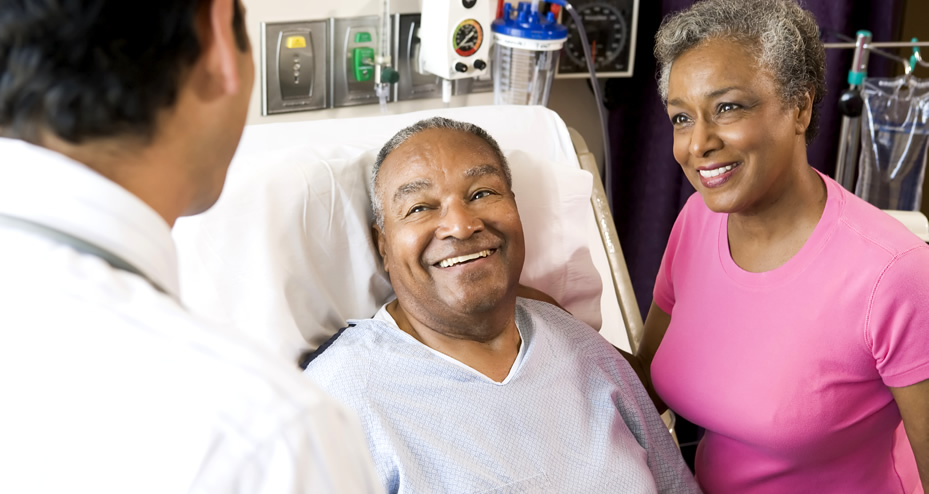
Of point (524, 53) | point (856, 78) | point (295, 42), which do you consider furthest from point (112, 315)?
point (856, 78)

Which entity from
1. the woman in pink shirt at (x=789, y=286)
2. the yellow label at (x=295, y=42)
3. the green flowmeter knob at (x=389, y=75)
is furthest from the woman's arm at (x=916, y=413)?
the yellow label at (x=295, y=42)

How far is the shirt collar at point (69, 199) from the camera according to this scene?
0.58 meters

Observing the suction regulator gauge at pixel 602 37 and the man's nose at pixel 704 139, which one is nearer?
the man's nose at pixel 704 139

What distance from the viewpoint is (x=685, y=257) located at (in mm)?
1702

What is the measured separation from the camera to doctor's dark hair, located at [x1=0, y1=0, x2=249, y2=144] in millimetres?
567

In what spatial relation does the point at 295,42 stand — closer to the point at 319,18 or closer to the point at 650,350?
the point at 319,18

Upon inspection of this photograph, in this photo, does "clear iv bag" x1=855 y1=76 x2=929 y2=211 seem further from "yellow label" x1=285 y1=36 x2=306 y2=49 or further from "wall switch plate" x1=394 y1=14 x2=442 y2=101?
"yellow label" x1=285 y1=36 x2=306 y2=49

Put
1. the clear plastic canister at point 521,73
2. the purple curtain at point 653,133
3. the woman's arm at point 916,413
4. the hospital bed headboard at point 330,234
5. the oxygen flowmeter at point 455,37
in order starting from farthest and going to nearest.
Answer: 1. the purple curtain at point 653,133
2. the clear plastic canister at point 521,73
3. the oxygen flowmeter at point 455,37
4. the hospital bed headboard at point 330,234
5. the woman's arm at point 916,413

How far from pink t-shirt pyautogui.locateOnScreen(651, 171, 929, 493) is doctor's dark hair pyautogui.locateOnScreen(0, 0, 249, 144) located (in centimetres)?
113

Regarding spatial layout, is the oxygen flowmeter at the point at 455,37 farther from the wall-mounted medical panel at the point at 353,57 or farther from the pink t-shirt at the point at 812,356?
the pink t-shirt at the point at 812,356

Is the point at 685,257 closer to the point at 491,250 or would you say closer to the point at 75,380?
the point at 491,250

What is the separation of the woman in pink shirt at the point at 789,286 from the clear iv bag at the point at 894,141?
0.93 meters

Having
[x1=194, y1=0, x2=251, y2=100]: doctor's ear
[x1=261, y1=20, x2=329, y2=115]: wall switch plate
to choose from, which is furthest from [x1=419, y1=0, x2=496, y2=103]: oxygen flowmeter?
[x1=194, y1=0, x2=251, y2=100]: doctor's ear

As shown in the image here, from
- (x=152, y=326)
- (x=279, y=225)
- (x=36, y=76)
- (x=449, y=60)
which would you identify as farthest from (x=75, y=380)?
(x=449, y=60)
